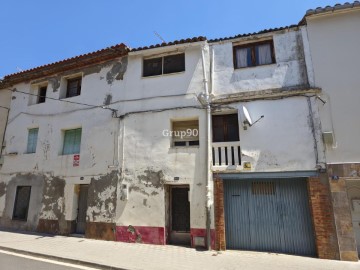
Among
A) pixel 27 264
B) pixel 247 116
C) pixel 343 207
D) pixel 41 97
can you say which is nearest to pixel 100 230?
pixel 27 264

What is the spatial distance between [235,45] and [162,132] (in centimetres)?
442

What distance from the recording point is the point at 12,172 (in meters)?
12.3

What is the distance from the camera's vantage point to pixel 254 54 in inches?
378

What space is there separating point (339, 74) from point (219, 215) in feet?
19.9

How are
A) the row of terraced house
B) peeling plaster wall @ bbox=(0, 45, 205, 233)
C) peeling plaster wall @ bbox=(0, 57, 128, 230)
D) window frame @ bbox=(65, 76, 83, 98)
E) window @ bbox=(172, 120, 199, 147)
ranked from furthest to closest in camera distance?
window frame @ bbox=(65, 76, 83, 98) → peeling plaster wall @ bbox=(0, 57, 128, 230) → window @ bbox=(172, 120, 199, 147) → peeling plaster wall @ bbox=(0, 45, 205, 233) → the row of terraced house

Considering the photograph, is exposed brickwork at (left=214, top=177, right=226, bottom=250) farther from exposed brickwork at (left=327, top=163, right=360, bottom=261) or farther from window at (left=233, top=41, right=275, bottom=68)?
window at (left=233, top=41, right=275, bottom=68)

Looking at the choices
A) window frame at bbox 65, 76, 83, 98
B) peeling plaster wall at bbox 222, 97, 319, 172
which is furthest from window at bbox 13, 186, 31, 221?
peeling plaster wall at bbox 222, 97, 319, 172

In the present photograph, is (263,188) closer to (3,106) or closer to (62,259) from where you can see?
(62,259)

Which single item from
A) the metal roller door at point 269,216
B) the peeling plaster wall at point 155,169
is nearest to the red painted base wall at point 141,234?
the peeling plaster wall at point 155,169

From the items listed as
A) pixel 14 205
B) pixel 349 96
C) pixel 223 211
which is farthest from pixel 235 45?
pixel 14 205

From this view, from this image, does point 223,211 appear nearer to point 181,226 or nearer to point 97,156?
point 181,226

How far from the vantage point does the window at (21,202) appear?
457 inches

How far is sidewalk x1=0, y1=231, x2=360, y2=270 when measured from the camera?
21.0 feet

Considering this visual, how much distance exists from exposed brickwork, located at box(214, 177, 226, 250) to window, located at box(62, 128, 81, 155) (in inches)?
253
